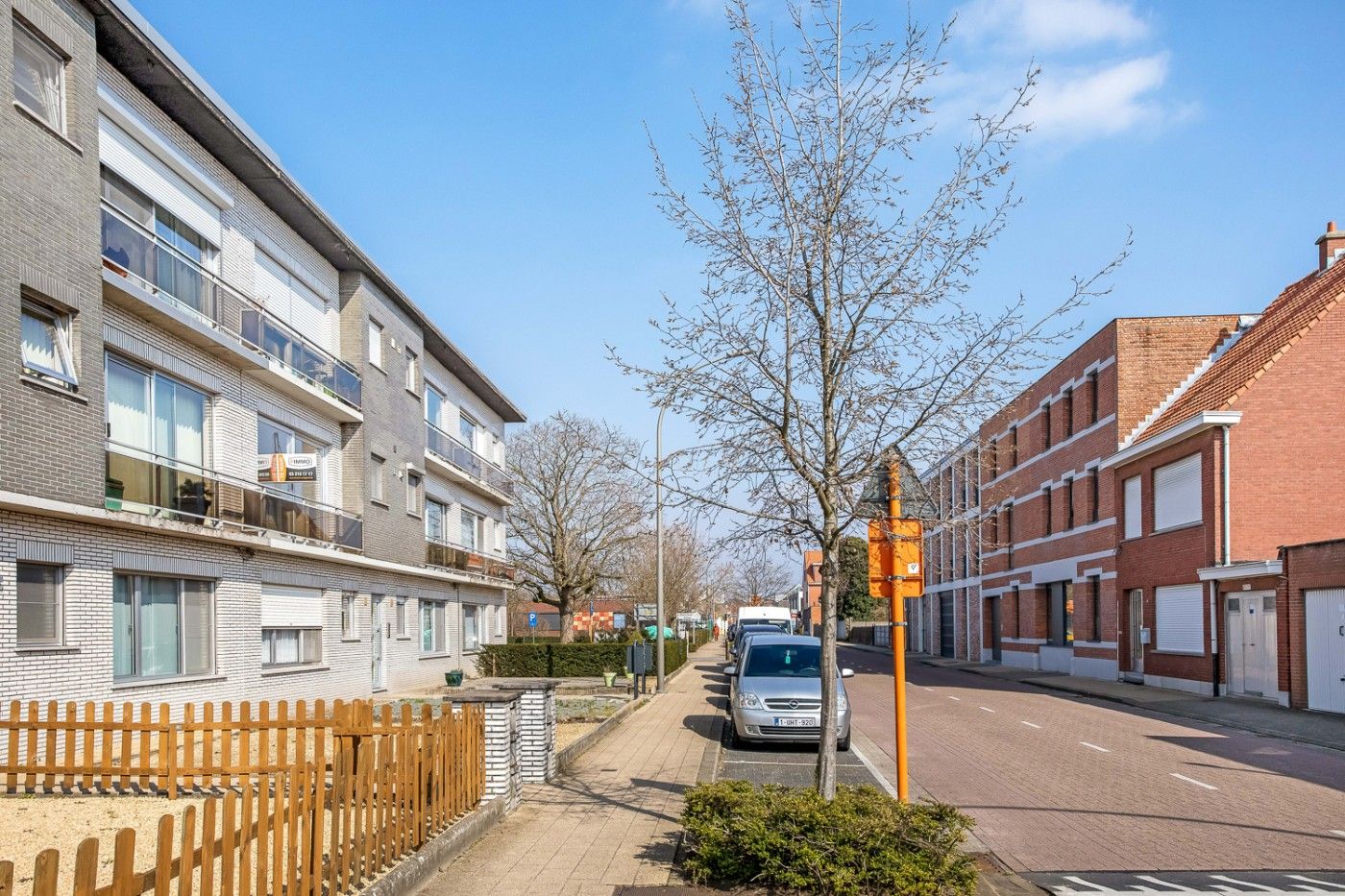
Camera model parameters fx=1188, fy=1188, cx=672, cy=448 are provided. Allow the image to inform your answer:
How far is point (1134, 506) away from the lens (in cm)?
3334

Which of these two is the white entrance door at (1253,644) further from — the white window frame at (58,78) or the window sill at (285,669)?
the white window frame at (58,78)

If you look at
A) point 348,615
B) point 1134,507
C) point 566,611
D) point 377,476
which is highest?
point 377,476

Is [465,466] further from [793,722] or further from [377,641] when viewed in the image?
[793,722]

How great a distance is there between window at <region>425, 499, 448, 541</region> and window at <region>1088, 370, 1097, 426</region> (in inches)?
804

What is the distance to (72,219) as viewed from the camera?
1523cm

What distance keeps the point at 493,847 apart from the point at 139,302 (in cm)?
1126

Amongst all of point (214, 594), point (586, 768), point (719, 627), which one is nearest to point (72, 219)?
point (214, 594)

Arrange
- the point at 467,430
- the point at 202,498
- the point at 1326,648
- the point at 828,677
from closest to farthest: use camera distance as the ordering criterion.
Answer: the point at 828,677, the point at 202,498, the point at 1326,648, the point at 467,430

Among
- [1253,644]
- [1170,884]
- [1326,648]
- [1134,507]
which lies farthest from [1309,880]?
[1134,507]

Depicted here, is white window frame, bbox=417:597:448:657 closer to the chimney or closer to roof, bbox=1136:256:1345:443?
roof, bbox=1136:256:1345:443

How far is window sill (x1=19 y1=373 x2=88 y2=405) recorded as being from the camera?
46.3 feet

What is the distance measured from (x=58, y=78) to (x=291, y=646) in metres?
A: 12.2

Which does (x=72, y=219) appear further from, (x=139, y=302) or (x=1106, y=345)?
(x=1106, y=345)

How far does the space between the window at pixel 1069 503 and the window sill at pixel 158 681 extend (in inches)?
1119
